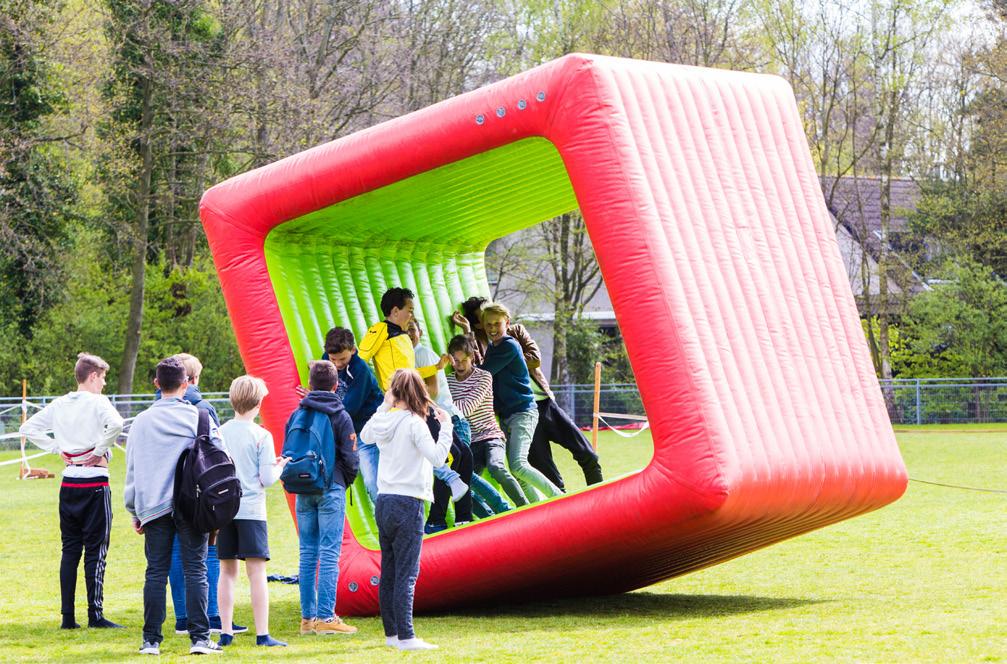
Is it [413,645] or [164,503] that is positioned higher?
[164,503]

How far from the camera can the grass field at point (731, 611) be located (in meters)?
6.42

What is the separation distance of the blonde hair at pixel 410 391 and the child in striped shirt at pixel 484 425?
2.40m

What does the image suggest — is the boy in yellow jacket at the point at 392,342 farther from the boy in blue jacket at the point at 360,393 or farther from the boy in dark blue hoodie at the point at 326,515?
the boy in dark blue hoodie at the point at 326,515

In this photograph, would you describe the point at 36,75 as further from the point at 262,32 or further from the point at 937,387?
the point at 937,387

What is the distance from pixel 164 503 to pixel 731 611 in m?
3.21

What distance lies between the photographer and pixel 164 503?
6.65 meters

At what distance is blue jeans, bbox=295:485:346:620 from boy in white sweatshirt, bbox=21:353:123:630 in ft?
3.75

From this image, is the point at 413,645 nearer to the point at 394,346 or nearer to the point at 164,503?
the point at 164,503

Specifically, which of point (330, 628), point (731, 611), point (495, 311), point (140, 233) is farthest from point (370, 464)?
point (140, 233)

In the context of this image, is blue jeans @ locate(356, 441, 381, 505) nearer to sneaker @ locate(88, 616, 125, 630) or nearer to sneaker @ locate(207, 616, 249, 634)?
sneaker @ locate(207, 616, 249, 634)

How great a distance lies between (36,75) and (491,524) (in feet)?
71.1

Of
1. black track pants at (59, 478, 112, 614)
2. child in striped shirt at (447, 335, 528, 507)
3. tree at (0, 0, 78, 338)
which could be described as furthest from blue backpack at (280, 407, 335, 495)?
tree at (0, 0, 78, 338)

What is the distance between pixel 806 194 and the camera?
27.8 feet

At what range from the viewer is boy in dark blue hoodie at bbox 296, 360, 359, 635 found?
23.6 ft
